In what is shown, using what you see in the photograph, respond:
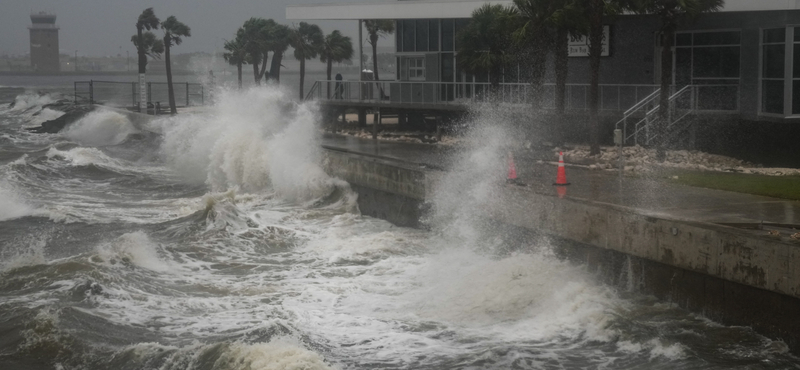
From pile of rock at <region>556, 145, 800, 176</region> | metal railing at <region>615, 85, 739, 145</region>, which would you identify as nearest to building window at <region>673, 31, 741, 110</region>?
metal railing at <region>615, 85, 739, 145</region>

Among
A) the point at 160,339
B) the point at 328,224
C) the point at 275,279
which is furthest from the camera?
the point at 328,224

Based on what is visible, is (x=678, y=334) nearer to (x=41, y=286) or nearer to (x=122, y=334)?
(x=122, y=334)

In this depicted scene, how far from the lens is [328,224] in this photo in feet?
68.5

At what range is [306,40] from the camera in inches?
2165

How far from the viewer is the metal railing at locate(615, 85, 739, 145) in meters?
22.4

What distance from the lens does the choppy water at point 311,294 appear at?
11.0 meters

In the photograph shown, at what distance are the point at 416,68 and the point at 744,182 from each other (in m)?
18.5

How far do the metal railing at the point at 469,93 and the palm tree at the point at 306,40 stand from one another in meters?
16.3

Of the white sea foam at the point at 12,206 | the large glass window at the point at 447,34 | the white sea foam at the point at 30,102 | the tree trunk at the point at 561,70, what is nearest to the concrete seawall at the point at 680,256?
the tree trunk at the point at 561,70

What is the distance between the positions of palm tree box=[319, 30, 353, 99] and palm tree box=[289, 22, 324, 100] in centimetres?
68

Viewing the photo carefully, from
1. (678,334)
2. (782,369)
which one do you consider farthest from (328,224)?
(782,369)

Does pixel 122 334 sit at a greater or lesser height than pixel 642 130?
lesser

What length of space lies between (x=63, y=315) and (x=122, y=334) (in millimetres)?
1134

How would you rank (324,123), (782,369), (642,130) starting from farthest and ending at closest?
(324,123) → (642,130) → (782,369)
